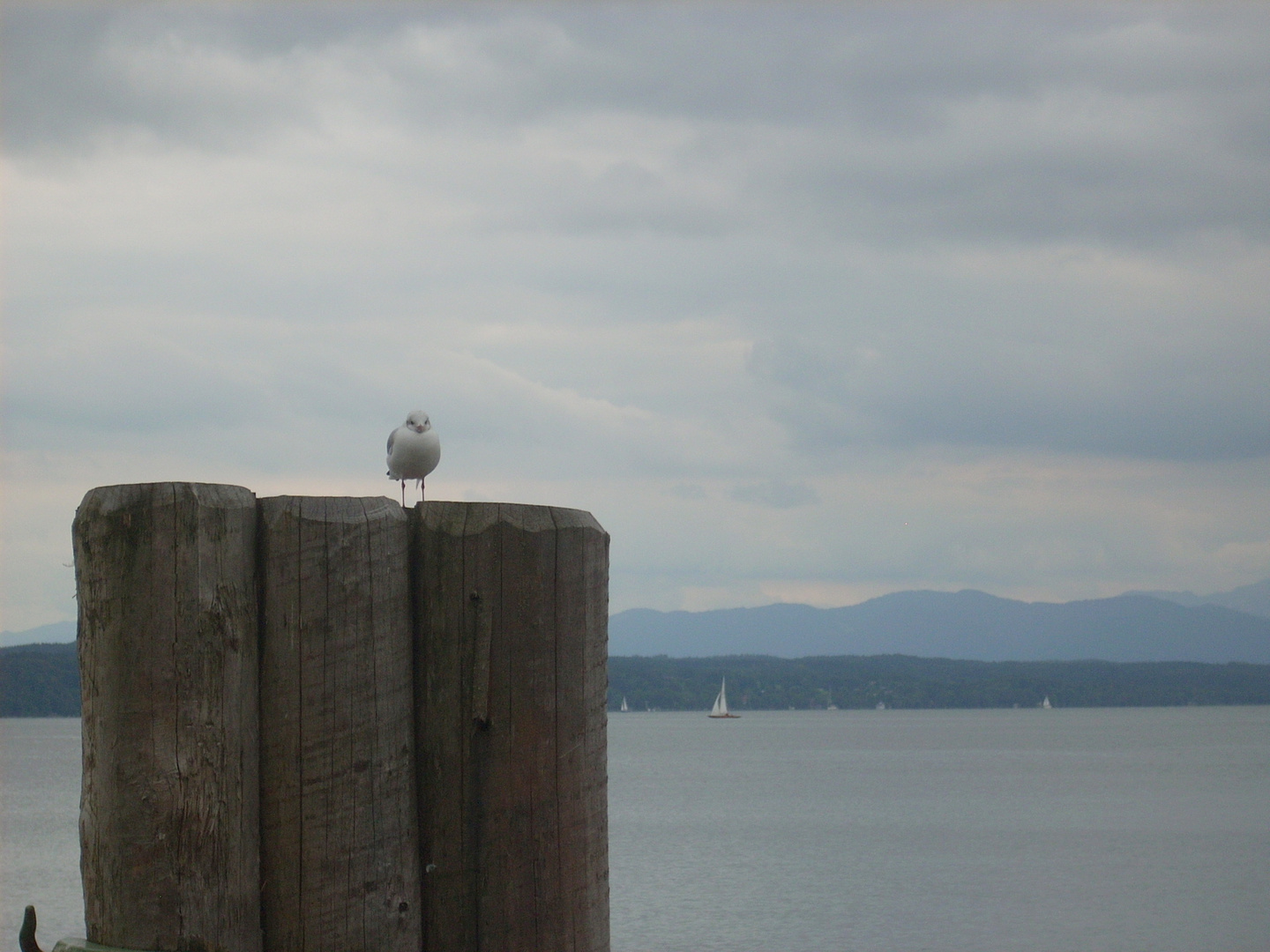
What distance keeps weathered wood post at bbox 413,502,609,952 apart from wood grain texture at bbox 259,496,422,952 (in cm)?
13

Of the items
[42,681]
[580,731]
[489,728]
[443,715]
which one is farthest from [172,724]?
[42,681]

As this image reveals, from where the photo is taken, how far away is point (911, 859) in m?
59.0

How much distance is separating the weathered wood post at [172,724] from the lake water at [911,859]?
34.8m

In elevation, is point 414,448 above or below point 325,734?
above

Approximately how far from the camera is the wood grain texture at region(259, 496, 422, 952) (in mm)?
3432

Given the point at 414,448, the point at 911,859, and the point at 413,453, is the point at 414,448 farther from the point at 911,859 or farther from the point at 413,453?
the point at 911,859

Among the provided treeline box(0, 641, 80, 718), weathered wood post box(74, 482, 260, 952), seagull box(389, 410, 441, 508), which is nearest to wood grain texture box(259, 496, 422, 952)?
weathered wood post box(74, 482, 260, 952)

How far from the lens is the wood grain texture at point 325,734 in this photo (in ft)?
11.3

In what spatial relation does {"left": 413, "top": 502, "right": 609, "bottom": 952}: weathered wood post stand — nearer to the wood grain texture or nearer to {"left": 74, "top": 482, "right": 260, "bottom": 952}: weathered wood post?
the wood grain texture

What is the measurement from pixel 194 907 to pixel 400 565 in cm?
99

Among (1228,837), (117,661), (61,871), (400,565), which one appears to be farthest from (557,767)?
(1228,837)

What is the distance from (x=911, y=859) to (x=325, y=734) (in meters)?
59.3

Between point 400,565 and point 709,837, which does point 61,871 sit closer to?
point 709,837

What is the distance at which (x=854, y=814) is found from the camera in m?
80.2
